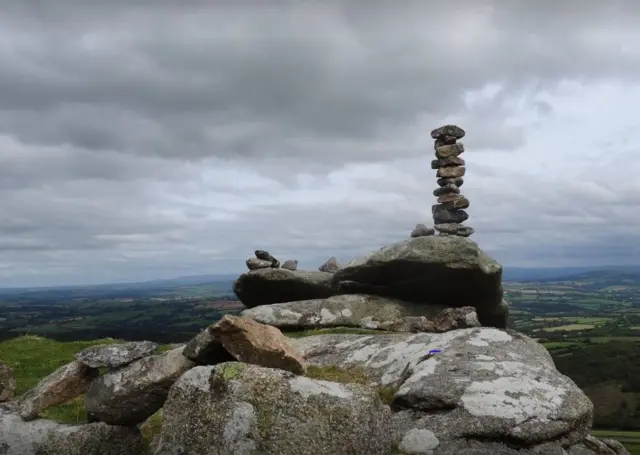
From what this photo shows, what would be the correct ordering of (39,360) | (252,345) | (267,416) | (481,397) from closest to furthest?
(267,416) → (481,397) → (252,345) → (39,360)

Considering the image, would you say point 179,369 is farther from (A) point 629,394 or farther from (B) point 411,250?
(A) point 629,394

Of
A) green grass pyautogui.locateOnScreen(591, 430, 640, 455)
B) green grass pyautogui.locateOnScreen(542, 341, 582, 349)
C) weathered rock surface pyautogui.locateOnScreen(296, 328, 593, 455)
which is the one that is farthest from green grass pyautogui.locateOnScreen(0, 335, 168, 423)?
green grass pyautogui.locateOnScreen(542, 341, 582, 349)

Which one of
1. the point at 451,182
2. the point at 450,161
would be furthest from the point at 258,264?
the point at 450,161

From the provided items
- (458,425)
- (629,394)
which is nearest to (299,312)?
(458,425)

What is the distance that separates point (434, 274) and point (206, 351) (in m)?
15.7

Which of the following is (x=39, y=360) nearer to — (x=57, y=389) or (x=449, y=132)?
(x=57, y=389)

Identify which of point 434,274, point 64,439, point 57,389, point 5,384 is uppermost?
point 434,274

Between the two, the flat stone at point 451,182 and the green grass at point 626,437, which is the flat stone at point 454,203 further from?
the green grass at point 626,437

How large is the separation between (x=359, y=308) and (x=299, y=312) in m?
2.94

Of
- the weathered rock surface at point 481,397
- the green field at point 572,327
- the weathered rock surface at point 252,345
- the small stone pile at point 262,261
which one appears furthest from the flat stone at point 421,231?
the green field at point 572,327

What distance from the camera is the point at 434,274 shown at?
2830cm

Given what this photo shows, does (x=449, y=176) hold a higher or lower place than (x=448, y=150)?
lower

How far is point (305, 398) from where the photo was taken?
474 inches

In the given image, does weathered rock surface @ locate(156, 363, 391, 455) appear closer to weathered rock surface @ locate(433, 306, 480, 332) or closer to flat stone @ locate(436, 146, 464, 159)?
weathered rock surface @ locate(433, 306, 480, 332)
